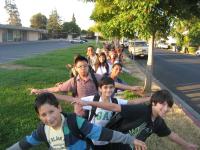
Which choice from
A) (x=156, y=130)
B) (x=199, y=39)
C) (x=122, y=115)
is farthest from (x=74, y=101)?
(x=199, y=39)

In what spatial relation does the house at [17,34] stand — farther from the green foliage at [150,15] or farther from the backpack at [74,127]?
the backpack at [74,127]

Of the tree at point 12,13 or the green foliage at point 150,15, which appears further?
the tree at point 12,13

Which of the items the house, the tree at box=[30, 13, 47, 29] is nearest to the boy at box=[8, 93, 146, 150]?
the house

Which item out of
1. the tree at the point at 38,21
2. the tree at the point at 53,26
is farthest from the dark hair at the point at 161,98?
the tree at the point at 38,21

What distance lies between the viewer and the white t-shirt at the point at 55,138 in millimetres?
3422

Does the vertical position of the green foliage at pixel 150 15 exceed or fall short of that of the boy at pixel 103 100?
it exceeds it

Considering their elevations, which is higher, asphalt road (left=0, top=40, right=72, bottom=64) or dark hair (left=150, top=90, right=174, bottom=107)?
dark hair (left=150, top=90, right=174, bottom=107)

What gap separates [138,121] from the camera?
407cm

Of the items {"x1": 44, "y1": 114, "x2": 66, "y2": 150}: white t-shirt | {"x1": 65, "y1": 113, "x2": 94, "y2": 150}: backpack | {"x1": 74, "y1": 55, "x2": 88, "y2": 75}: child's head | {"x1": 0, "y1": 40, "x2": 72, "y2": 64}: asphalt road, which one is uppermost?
{"x1": 74, "y1": 55, "x2": 88, "y2": 75}: child's head

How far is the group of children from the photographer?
11.1 feet

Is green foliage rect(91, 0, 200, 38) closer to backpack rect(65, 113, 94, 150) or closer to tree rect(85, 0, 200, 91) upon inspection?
tree rect(85, 0, 200, 91)

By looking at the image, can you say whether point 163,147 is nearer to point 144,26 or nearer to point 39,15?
point 144,26

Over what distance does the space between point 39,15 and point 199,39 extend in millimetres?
109433

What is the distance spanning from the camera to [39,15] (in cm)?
15875
